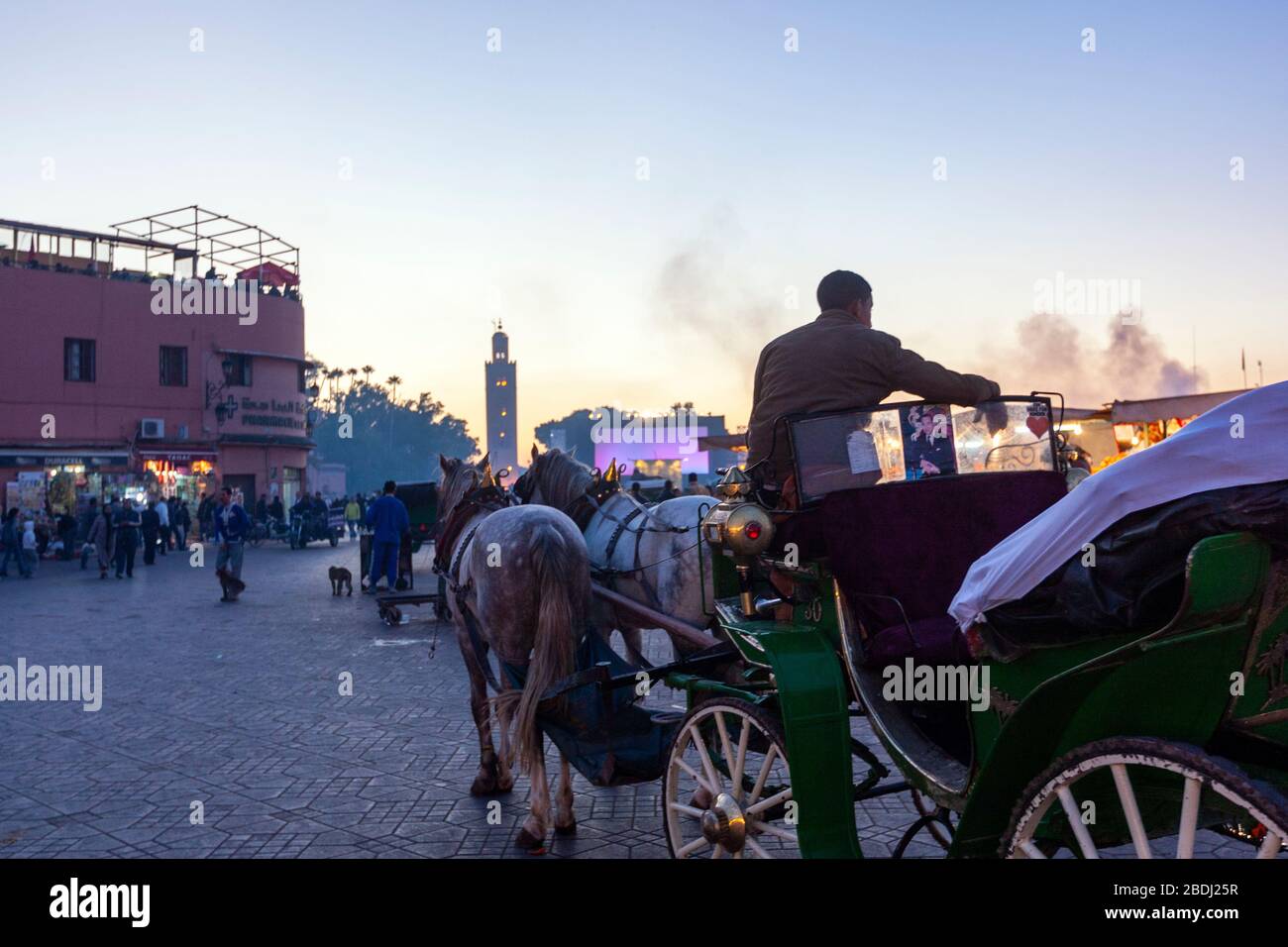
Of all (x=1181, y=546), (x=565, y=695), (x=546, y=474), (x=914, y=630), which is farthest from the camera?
(x=546, y=474)

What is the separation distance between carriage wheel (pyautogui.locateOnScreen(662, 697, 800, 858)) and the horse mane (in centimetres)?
353

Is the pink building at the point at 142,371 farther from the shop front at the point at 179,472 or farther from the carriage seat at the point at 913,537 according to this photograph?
the carriage seat at the point at 913,537

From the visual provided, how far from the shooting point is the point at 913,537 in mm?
3439

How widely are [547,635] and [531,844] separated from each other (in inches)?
40.1

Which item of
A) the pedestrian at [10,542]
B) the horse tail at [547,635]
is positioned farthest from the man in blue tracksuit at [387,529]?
the pedestrian at [10,542]

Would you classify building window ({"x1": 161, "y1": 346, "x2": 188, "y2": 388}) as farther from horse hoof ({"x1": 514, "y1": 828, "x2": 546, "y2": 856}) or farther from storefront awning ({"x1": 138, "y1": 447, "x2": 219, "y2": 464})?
horse hoof ({"x1": 514, "y1": 828, "x2": 546, "y2": 856})

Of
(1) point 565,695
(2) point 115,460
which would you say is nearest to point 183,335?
(2) point 115,460

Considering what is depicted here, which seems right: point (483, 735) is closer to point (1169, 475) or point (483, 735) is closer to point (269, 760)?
point (269, 760)

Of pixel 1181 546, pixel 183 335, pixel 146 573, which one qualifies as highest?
pixel 183 335

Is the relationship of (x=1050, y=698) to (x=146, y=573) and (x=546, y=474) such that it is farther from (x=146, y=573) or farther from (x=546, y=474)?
(x=146, y=573)

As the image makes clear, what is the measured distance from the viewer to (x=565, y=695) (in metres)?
4.78

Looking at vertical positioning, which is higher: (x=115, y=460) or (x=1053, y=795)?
(x=115, y=460)
